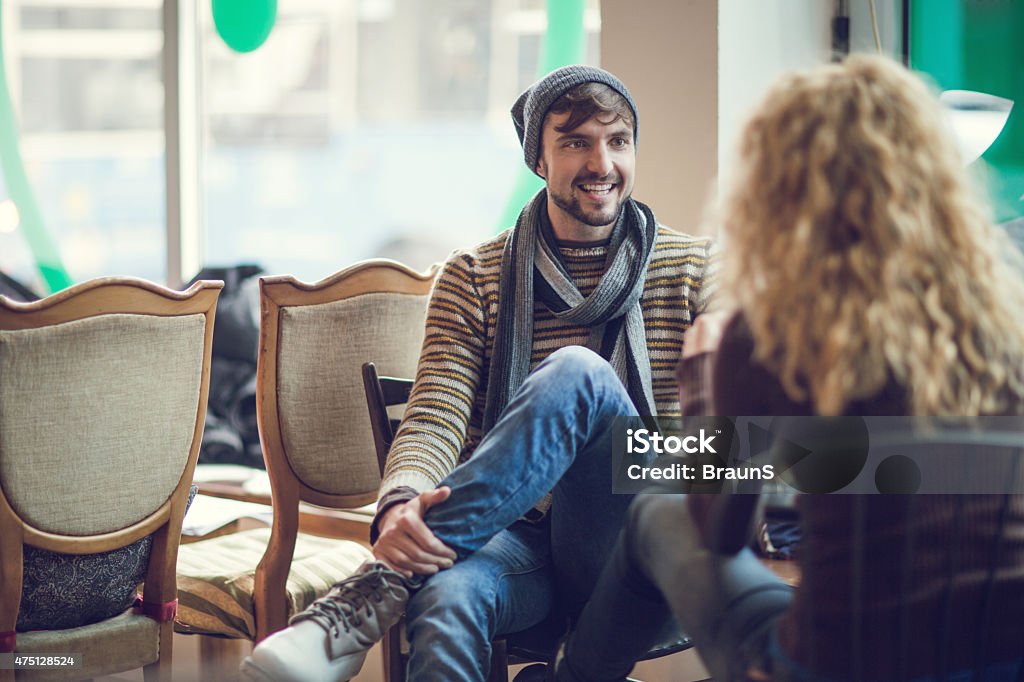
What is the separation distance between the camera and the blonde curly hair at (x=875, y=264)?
96cm

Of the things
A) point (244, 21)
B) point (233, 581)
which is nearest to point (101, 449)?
point (233, 581)

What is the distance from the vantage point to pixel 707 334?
1070 millimetres

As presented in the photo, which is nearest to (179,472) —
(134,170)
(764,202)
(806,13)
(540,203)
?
(540,203)

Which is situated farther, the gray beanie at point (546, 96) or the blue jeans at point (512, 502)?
the gray beanie at point (546, 96)

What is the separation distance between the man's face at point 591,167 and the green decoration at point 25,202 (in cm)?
285

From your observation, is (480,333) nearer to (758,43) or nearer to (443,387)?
(443,387)

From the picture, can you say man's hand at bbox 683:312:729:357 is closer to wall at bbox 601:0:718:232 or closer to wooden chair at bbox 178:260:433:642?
wooden chair at bbox 178:260:433:642

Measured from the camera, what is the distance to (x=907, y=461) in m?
1.00

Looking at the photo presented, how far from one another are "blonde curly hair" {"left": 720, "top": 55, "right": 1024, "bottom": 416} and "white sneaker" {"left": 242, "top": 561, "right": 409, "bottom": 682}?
625 mm

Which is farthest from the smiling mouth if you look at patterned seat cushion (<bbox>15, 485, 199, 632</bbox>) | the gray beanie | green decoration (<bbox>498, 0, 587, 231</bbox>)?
green decoration (<bbox>498, 0, 587, 231</bbox>)

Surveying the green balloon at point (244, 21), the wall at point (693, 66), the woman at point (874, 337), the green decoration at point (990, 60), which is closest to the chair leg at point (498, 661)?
the woman at point (874, 337)

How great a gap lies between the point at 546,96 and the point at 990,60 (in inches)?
39.2

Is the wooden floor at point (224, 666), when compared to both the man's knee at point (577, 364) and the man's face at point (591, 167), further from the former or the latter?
the man's face at point (591, 167)

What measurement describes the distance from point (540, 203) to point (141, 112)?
2.70 metres
